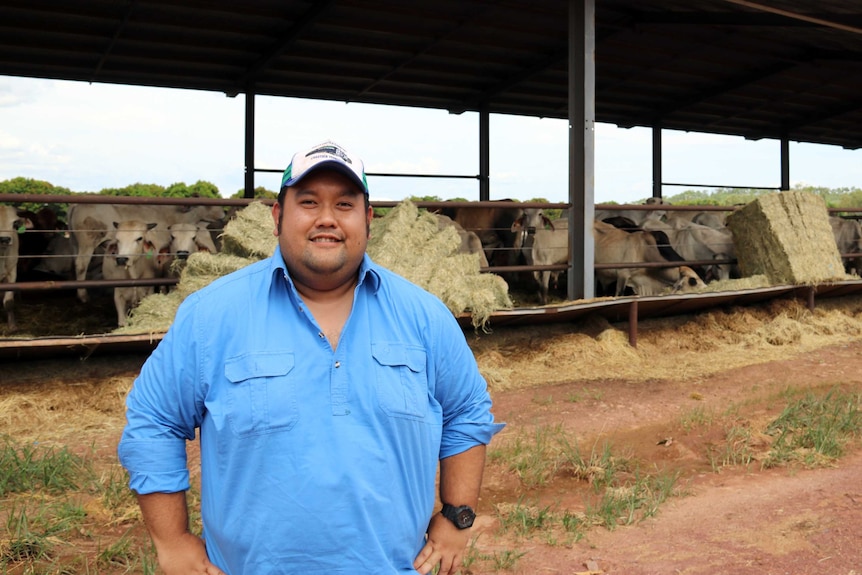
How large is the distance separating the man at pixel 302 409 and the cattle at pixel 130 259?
25.9 feet

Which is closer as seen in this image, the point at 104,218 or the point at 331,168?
the point at 331,168

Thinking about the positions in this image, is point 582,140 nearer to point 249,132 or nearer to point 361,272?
point 249,132

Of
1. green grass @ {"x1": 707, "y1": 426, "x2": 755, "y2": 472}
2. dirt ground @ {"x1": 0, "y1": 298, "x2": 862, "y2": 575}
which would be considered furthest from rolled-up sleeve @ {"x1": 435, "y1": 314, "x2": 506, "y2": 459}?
green grass @ {"x1": 707, "y1": 426, "x2": 755, "y2": 472}

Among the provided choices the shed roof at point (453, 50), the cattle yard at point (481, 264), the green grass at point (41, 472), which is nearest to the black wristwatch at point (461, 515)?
the green grass at point (41, 472)

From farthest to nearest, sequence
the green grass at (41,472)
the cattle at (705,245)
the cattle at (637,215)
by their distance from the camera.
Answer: the cattle at (637,215)
the cattle at (705,245)
the green grass at (41,472)

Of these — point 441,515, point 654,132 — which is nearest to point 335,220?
point 441,515

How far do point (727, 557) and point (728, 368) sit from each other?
5633 mm

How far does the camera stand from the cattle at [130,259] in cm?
983

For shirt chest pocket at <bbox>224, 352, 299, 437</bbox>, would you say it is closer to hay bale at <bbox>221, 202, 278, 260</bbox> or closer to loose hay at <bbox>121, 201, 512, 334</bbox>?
loose hay at <bbox>121, 201, 512, 334</bbox>

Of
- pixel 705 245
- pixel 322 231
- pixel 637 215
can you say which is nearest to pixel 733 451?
pixel 322 231

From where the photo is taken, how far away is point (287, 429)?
2.12m

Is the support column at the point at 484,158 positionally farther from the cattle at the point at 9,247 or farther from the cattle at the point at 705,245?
the cattle at the point at 9,247

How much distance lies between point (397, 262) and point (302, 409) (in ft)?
20.7

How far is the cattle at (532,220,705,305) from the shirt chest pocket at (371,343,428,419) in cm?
970
